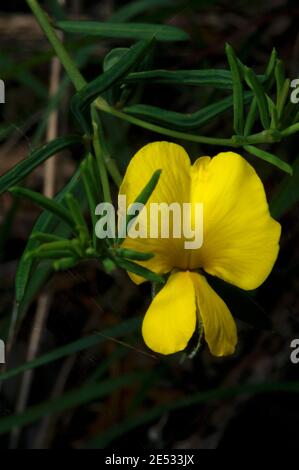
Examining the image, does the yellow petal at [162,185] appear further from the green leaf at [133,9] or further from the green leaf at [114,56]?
the green leaf at [133,9]

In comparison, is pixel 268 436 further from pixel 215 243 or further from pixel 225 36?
pixel 225 36

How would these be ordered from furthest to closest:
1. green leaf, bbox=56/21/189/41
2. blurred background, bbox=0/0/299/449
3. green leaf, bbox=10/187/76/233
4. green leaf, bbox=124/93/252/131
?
blurred background, bbox=0/0/299/449
green leaf, bbox=56/21/189/41
green leaf, bbox=124/93/252/131
green leaf, bbox=10/187/76/233

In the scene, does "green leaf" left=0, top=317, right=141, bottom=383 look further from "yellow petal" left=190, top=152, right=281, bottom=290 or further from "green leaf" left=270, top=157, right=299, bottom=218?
"yellow petal" left=190, top=152, right=281, bottom=290

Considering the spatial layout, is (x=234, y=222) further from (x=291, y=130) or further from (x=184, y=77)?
(x=184, y=77)

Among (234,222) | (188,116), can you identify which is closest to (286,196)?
(188,116)

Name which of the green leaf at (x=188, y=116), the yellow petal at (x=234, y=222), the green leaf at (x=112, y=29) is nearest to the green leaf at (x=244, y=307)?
the yellow petal at (x=234, y=222)

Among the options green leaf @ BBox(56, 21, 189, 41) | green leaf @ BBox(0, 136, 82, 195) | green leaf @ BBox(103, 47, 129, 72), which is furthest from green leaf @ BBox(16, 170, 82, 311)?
green leaf @ BBox(56, 21, 189, 41)

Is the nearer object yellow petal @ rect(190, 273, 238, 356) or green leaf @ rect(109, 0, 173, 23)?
yellow petal @ rect(190, 273, 238, 356)
